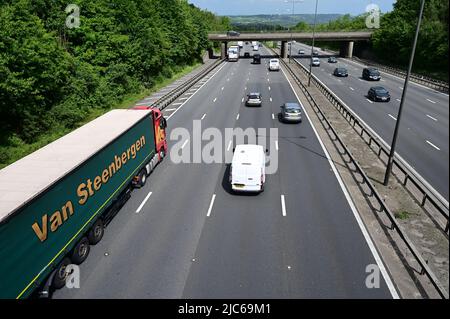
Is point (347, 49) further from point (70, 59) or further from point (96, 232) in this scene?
point (96, 232)

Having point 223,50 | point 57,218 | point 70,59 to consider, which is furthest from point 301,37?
point 57,218

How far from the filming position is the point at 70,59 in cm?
3142

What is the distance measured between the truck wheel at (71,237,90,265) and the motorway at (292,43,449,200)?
11.9 meters

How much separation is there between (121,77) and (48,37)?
44.6 feet

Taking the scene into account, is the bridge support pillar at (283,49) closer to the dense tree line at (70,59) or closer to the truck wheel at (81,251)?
the dense tree line at (70,59)

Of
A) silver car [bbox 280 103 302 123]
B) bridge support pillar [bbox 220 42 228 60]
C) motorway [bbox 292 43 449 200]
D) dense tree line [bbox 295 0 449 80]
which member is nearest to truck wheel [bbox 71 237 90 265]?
motorway [bbox 292 43 449 200]

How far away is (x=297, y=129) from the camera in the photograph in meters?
28.2

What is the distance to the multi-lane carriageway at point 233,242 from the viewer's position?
1109 cm

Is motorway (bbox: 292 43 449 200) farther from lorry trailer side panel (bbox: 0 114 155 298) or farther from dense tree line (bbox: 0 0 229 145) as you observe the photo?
dense tree line (bbox: 0 0 229 145)

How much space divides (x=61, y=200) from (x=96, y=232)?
332cm

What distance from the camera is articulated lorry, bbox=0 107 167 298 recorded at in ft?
28.1

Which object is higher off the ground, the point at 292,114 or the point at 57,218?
the point at 57,218

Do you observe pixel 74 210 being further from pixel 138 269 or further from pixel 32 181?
pixel 138 269
